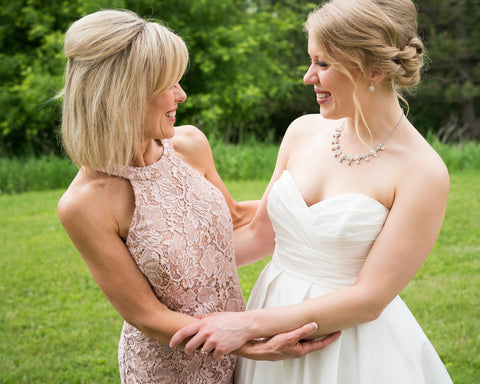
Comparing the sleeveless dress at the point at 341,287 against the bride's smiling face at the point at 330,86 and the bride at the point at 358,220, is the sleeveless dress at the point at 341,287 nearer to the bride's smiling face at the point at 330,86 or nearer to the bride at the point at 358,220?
the bride at the point at 358,220

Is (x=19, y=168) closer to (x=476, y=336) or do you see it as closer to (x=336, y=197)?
(x=476, y=336)

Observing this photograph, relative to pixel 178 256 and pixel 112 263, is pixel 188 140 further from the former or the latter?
pixel 112 263

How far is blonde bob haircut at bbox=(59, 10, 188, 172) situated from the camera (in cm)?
224

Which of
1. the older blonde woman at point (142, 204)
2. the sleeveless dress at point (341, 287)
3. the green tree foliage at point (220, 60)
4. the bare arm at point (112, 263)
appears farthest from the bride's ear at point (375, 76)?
the green tree foliage at point (220, 60)

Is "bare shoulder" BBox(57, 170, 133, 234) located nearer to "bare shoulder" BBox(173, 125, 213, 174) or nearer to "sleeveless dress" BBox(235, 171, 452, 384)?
"bare shoulder" BBox(173, 125, 213, 174)

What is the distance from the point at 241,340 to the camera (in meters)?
2.34

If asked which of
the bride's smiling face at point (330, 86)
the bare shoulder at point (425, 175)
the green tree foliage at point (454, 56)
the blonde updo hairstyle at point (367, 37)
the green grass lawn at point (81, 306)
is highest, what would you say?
the blonde updo hairstyle at point (367, 37)

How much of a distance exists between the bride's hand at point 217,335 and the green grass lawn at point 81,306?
2.76 metres

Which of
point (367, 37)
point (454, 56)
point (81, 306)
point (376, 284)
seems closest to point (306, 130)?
point (367, 37)

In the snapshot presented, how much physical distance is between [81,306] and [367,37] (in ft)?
16.0

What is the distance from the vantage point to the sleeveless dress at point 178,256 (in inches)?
94.0

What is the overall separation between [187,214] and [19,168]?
11.0 meters

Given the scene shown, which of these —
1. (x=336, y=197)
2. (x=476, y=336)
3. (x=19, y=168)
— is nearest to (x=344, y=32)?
(x=336, y=197)

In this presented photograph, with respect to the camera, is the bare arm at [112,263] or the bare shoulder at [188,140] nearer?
the bare arm at [112,263]
